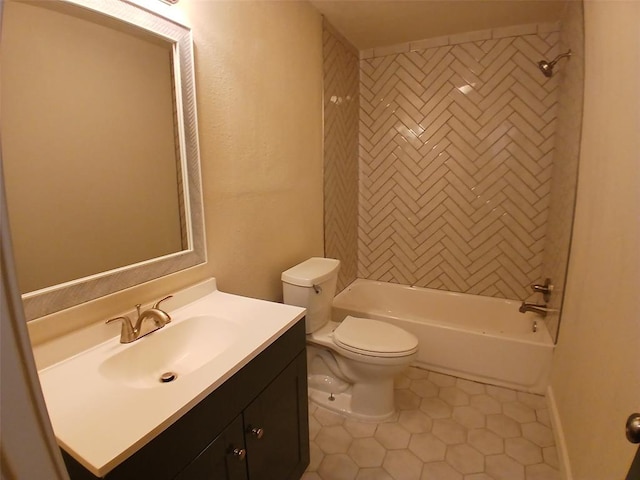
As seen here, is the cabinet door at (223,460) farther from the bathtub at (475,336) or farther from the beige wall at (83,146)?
the bathtub at (475,336)

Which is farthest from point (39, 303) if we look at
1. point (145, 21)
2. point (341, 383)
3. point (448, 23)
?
point (448, 23)

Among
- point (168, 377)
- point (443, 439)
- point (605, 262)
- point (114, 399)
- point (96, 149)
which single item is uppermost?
point (96, 149)

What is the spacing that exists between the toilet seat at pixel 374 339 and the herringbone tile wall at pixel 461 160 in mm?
1200

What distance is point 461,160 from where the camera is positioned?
2701mm

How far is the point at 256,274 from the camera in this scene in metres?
1.80

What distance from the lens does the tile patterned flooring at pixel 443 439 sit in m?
1.55

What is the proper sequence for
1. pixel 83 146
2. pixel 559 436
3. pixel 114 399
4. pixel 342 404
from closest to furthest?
pixel 114 399 → pixel 83 146 → pixel 559 436 → pixel 342 404

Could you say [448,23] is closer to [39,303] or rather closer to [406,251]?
[406,251]

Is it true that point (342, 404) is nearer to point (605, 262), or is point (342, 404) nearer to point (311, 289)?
point (311, 289)

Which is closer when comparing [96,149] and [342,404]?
[96,149]

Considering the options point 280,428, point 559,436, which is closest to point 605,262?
point 559,436

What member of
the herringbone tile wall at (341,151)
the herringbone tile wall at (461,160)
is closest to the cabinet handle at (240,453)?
the herringbone tile wall at (341,151)

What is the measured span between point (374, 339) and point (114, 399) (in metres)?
1.26

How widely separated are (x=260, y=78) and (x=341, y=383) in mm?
1703
